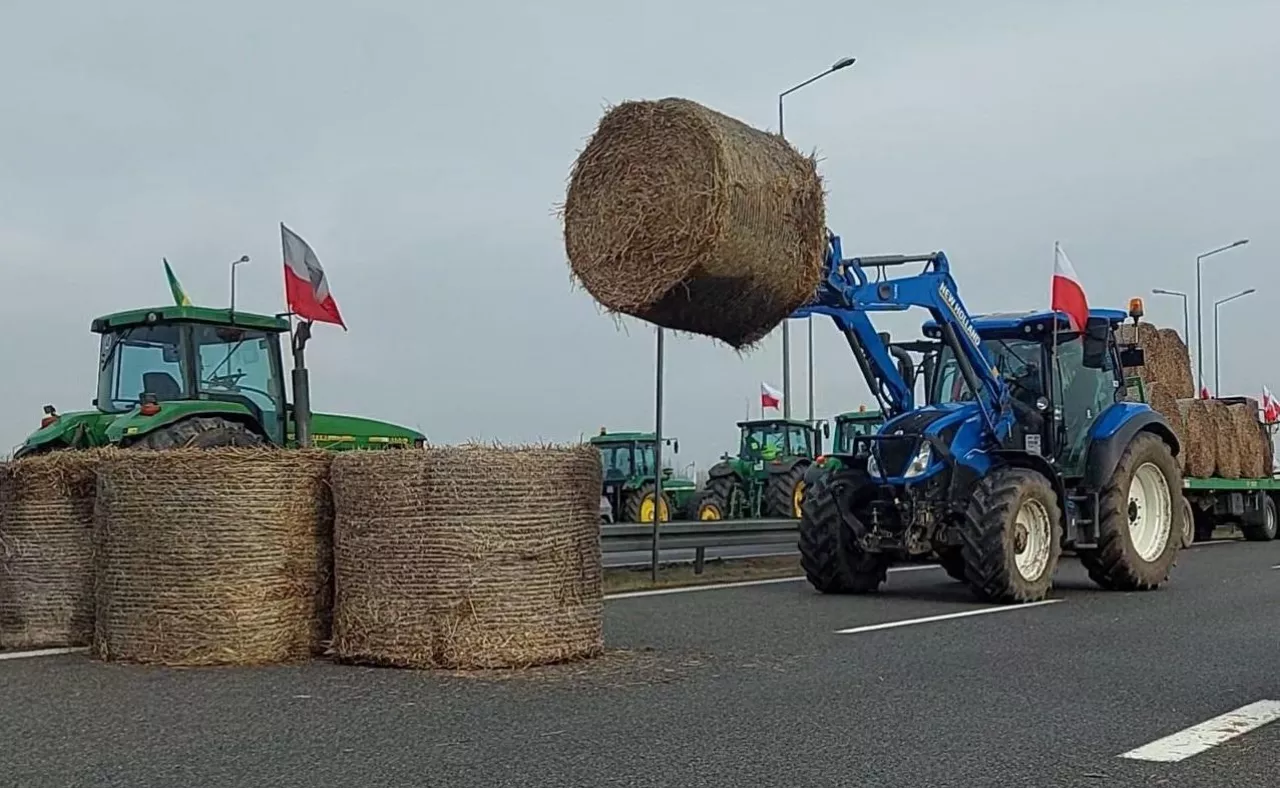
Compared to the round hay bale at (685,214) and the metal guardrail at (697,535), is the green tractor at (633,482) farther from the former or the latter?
the round hay bale at (685,214)

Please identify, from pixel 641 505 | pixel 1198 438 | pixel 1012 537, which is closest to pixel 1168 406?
pixel 1198 438

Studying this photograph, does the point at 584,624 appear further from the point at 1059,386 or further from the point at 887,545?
the point at 1059,386

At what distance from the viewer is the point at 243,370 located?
13.6 meters

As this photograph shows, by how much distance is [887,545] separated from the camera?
12.6 meters

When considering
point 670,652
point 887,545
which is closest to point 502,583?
point 670,652

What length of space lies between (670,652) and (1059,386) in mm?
5868

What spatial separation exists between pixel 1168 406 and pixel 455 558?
56.4 feet

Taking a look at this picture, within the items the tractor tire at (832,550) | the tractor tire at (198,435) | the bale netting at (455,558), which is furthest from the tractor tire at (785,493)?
the bale netting at (455,558)

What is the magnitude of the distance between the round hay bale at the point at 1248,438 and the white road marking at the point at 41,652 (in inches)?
788

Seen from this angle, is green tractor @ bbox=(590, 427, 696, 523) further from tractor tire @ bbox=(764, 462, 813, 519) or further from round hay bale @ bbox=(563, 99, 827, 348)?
round hay bale @ bbox=(563, 99, 827, 348)

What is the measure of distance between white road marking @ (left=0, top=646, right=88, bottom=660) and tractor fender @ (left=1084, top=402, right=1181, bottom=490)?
27.1 feet

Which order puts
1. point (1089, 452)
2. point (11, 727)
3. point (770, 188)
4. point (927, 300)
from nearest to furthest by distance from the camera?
point (11, 727)
point (770, 188)
point (927, 300)
point (1089, 452)

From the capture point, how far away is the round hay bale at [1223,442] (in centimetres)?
2412

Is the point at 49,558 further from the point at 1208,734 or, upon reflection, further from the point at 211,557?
the point at 1208,734
